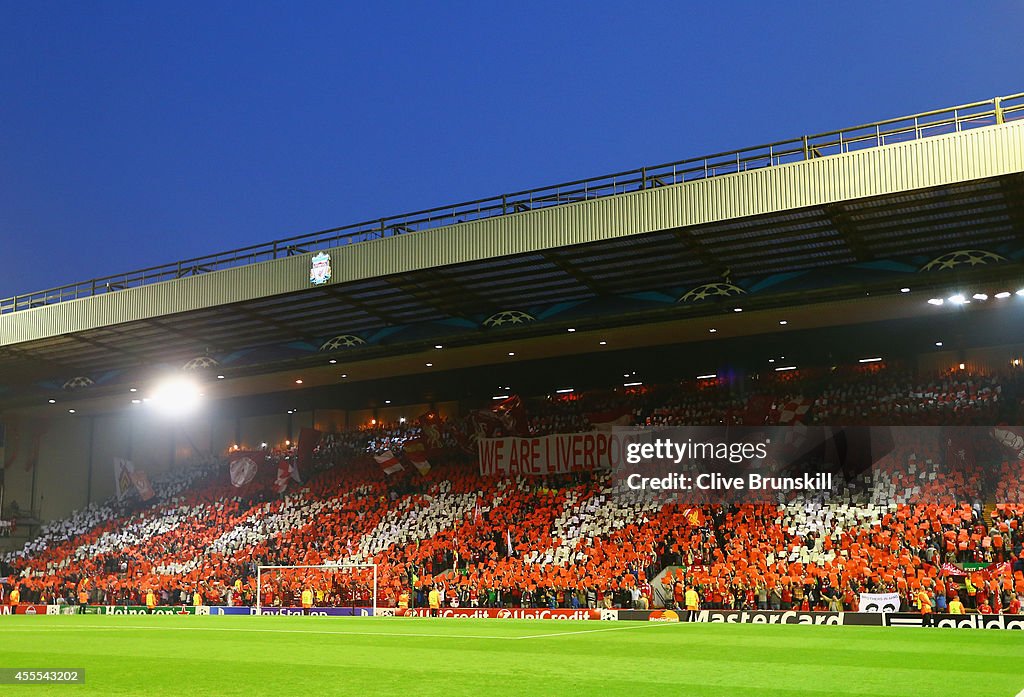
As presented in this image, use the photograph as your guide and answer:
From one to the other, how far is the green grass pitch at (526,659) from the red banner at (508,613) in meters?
3.17

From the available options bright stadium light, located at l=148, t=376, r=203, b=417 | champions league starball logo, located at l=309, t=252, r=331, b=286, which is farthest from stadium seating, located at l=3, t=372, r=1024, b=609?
champions league starball logo, located at l=309, t=252, r=331, b=286

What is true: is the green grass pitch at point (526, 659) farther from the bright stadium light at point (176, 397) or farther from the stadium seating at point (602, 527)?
the bright stadium light at point (176, 397)

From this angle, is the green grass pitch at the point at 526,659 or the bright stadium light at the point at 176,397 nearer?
the green grass pitch at the point at 526,659

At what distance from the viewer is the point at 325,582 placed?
37125 mm

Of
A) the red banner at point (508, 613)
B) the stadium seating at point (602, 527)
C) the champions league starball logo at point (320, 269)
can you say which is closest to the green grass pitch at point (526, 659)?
the red banner at point (508, 613)

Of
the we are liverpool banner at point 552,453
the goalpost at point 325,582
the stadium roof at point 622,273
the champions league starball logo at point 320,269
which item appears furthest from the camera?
the we are liverpool banner at point 552,453

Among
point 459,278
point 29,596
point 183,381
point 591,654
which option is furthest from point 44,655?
point 29,596

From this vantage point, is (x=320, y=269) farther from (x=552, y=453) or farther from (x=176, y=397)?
(x=176, y=397)

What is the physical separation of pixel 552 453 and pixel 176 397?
19.0 metres

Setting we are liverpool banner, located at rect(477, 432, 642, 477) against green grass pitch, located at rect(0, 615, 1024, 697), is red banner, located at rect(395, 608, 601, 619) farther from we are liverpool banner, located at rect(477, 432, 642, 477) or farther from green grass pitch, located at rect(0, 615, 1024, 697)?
we are liverpool banner, located at rect(477, 432, 642, 477)

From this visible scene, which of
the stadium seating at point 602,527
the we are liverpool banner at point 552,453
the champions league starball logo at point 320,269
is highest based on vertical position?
the champions league starball logo at point 320,269

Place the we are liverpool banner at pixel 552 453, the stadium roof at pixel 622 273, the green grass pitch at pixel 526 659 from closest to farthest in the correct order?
the green grass pitch at pixel 526 659, the stadium roof at pixel 622 273, the we are liverpool banner at pixel 552 453

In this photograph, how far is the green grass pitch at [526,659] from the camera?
13.2m

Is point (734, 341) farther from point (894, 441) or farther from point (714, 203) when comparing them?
point (714, 203)
